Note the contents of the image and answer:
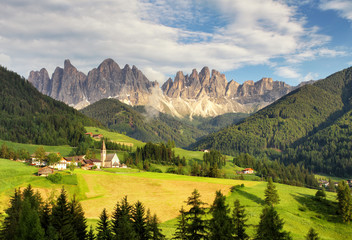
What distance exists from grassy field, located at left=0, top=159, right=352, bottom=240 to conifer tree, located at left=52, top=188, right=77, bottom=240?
17.9 meters

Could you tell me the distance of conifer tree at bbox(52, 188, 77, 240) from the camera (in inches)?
1602

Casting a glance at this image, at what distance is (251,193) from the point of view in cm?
8756

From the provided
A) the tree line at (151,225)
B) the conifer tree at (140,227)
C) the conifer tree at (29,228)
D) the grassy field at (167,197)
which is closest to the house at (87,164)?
the grassy field at (167,197)

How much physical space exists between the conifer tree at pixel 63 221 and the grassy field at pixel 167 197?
17.9 metres

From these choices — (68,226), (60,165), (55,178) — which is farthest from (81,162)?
(68,226)

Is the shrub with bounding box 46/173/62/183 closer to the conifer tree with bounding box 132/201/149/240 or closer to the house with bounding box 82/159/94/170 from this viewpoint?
the house with bounding box 82/159/94/170

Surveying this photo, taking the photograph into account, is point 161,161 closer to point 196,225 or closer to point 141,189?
point 141,189

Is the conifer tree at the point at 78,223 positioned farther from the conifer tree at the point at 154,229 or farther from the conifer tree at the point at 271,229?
the conifer tree at the point at 271,229

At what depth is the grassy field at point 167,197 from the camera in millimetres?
Result: 63594

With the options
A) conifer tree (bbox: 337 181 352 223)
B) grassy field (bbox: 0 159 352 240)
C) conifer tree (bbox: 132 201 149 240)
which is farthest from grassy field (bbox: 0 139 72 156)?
conifer tree (bbox: 337 181 352 223)

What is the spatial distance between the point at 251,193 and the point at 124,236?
61.8 meters

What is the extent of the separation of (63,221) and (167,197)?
141 ft

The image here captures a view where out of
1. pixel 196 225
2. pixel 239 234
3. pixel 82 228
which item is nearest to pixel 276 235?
pixel 239 234

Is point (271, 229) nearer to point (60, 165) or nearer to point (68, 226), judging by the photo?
point (68, 226)
